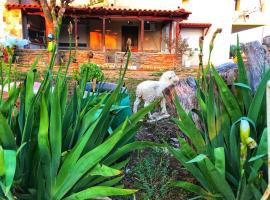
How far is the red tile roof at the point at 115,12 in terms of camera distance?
15586 millimetres

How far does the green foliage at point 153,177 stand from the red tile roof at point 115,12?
1431 cm

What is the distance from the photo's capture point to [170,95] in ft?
9.52

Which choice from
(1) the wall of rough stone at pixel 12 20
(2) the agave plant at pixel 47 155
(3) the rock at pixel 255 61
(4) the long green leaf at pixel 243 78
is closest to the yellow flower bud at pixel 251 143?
(2) the agave plant at pixel 47 155

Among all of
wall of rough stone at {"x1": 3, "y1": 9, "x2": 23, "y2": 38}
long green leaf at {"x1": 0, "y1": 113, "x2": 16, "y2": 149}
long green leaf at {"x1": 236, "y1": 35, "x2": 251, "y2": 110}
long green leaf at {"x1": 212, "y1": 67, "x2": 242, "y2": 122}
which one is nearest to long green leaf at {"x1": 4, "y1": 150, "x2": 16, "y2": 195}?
long green leaf at {"x1": 0, "y1": 113, "x2": 16, "y2": 149}

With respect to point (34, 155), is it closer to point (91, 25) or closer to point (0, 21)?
point (0, 21)

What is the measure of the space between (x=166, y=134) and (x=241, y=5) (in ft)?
66.8

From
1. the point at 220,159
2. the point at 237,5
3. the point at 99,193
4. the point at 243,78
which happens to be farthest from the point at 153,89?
the point at 237,5

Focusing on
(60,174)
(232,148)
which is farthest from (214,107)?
(60,174)

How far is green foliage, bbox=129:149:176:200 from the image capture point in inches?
73.1

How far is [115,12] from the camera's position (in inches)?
630

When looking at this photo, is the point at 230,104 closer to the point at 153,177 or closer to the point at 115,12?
the point at 153,177

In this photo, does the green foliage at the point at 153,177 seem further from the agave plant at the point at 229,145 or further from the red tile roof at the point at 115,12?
the red tile roof at the point at 115,12

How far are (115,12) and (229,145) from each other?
1530 cm

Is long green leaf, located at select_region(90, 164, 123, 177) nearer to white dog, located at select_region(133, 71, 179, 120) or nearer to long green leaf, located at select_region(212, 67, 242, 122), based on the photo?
long green leaf, located at select_region(212, 67, 242, 122)
